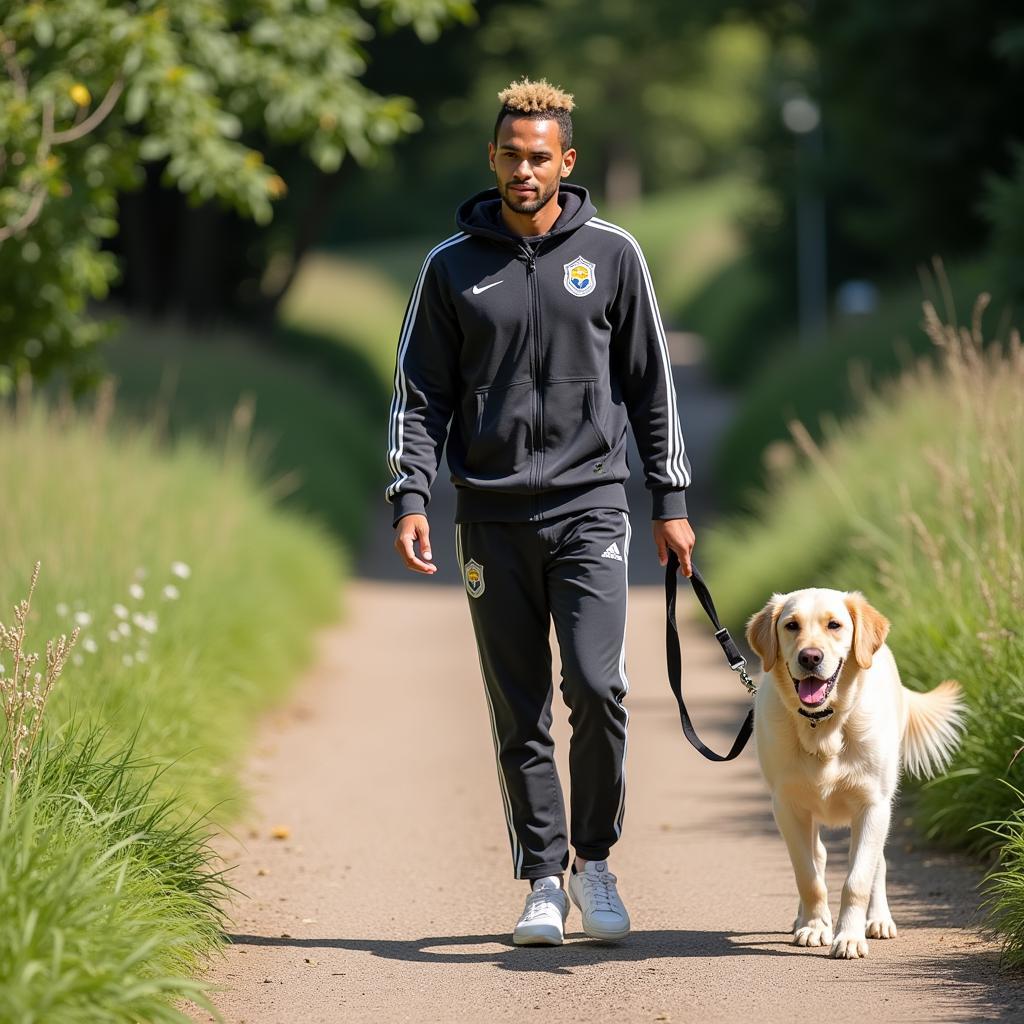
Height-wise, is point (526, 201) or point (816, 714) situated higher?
point (526, 201)

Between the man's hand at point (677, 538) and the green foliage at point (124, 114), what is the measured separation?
11.8 ft

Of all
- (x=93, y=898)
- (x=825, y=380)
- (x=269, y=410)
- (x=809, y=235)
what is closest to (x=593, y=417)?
(x=93, y=898)

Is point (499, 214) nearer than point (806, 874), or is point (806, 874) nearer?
point (806, 874)

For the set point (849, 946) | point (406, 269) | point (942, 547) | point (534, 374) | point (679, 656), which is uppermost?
point (406, 269)

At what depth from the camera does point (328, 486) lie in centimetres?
1742

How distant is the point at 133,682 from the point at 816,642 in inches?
134

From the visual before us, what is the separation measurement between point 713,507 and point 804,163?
363 inches

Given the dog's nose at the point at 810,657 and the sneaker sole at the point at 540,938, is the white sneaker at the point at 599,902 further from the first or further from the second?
the dog's nose at the point at 810,657

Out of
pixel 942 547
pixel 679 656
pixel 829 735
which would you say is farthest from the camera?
pixel 942 547

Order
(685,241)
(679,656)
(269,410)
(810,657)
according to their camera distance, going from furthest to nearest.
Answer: (685,241) → (269,410) → (679,656) → (810,657)

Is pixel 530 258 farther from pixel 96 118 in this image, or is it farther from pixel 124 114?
pixel 124 114

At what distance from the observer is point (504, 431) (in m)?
5.49

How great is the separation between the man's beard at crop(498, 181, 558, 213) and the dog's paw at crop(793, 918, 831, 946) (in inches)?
88.1

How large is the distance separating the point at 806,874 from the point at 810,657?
687 millimetres
